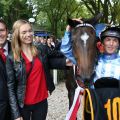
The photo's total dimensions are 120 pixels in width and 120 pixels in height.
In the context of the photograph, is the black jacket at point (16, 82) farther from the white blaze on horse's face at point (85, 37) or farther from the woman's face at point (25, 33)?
the white blaze on horse's face at point (85, 37)

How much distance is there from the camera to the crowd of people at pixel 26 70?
4000mm

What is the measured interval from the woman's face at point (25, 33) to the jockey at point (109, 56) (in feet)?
2.84

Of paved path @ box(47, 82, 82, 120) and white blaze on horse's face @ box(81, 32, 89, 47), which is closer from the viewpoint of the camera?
white blaze on horse's face @ box(81, 32, 89, 47)

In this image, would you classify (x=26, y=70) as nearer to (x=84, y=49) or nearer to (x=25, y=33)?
(x=25, y=33)

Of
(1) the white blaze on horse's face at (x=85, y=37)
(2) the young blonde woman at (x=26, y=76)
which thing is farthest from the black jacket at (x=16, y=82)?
(1) the white blaze on horse's face at (x=85, y=37)

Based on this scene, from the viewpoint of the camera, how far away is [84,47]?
14.2ft

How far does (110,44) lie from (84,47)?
0.44m

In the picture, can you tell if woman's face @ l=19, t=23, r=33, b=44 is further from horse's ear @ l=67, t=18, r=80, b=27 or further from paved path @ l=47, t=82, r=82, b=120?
paved path @ l=47, t=82, r=82, b=120

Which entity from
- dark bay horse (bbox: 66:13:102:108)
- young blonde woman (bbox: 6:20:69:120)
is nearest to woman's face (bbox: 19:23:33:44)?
young blonde woman (bbox: 6:20:69:120)

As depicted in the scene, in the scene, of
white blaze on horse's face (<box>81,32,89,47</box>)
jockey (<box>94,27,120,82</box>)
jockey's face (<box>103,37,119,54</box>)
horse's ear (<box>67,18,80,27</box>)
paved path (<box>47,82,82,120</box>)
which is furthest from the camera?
paved path (<box>47,82,82,120</box>)

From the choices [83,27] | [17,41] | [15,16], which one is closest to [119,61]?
[83,27]

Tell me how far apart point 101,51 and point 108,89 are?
865 mm

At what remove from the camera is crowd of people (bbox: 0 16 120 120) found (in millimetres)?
4000

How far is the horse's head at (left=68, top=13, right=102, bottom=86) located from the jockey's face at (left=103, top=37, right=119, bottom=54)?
24 centimetres
